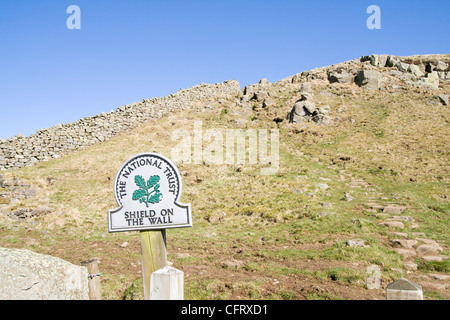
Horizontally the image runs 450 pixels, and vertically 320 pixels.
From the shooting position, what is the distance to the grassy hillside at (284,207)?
365 inches

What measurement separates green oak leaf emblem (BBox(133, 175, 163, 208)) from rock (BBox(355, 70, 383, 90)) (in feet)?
116

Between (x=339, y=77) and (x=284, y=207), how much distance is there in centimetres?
2712

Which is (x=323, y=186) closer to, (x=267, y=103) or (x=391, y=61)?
(x=267, y=103)

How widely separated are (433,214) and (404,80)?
90.7ft

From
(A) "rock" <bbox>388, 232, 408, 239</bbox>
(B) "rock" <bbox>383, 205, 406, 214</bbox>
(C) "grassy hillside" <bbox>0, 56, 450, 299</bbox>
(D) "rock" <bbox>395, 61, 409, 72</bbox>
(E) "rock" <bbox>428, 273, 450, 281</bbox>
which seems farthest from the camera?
(D) "rock" <bbox>395, 61, 409, 72</bbox>

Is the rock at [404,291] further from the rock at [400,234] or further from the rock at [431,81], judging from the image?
the rock at [431,81]

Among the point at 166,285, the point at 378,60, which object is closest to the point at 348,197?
the point at 166,285

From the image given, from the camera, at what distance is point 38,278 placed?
6.33 m

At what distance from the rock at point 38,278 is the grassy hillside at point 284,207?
146 cm

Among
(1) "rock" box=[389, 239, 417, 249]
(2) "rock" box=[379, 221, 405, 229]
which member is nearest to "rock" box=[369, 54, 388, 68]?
(2) "rock" box=[379, 221, 405, 229]

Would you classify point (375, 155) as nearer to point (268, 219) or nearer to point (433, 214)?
point (433, 214)

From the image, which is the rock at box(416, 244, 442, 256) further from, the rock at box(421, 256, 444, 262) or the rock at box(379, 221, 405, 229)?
the rock at box(379, 221, 405, 229)

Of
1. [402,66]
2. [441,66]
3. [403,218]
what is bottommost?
[403,218]

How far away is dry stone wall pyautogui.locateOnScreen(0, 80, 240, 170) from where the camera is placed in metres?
24.0
